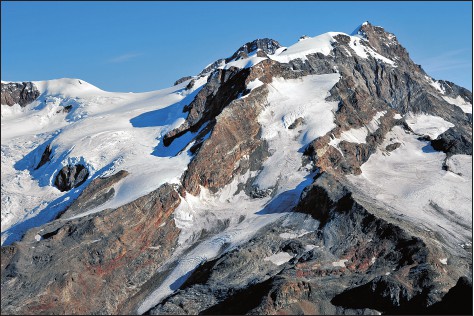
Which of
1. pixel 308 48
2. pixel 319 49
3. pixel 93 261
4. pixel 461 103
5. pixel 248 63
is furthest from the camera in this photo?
pixel 461 103

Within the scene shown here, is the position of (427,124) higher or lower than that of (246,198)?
higher

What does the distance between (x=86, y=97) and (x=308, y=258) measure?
97402 millimetres

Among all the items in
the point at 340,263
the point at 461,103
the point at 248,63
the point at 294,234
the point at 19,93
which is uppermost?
the point at 248,63

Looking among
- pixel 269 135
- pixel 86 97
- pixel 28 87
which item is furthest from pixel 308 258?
pixel 28 87

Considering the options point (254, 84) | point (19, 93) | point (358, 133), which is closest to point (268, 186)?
point (358, 133)

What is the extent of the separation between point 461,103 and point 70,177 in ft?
344

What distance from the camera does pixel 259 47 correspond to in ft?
573

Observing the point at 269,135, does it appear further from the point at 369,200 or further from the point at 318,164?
the point at 369,200

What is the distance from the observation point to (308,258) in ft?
224

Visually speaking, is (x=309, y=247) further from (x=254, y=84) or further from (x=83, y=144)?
(x=83, y=144)

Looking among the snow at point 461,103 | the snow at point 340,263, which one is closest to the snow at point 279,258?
the snow at point 340,263

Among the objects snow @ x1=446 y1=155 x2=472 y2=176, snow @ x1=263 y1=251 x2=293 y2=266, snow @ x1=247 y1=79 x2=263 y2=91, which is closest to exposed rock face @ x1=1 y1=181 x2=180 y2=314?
snow @ x1=263 y1=251 x2=293 y2=266

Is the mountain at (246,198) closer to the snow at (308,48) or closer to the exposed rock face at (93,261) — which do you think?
the exposed rock face at (93,261)

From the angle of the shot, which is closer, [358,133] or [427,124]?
[358,133]
